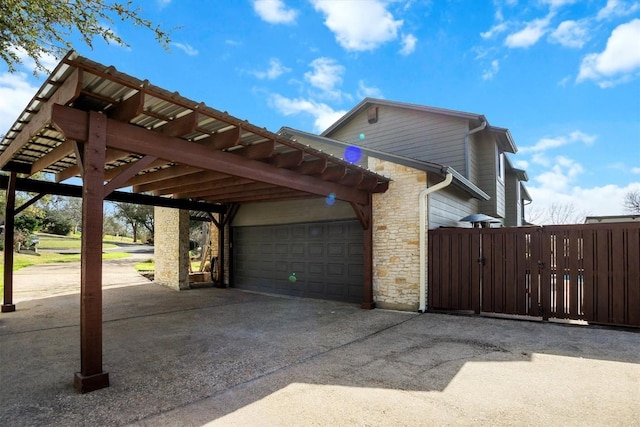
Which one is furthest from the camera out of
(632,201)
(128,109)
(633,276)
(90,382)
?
Result: (632,201)

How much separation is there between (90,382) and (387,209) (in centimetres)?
625

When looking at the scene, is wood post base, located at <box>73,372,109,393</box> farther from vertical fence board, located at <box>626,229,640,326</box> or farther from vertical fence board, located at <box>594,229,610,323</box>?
vertical fence board, located at <box>626,229,640,326</box>

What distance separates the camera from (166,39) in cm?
502

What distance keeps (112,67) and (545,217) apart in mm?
36931

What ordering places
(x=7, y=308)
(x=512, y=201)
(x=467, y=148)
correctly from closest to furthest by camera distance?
1. (x=7, y=308)
2. (x=467, y=148)
3. (x=512, y=201)

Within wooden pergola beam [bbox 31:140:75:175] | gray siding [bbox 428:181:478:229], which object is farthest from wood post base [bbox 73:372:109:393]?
gray siding [bbox 428:181:478:229]

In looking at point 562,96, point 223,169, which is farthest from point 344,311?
point 562,96

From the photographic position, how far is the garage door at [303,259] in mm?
8812

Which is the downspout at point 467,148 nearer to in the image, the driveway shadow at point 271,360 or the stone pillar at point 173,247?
the driveway shadow at point 271,360

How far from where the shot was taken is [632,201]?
26.4 meters

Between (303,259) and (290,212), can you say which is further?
(290,212)

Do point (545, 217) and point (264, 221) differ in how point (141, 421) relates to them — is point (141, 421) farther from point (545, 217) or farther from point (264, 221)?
point (545, 217)

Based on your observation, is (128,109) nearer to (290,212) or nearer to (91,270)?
(91,270)

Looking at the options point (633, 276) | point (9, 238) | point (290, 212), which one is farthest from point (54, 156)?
point (633, 276)
